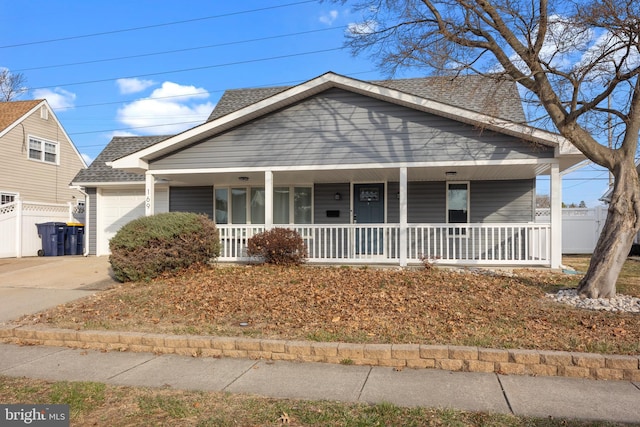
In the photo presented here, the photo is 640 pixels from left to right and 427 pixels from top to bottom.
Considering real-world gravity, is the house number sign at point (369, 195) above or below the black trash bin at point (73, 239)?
above

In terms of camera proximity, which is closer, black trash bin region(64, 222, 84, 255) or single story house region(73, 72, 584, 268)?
single story house region(73, 72, 584, 268)

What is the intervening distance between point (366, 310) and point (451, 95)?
8701 mm

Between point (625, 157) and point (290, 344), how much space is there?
6263 millimetres

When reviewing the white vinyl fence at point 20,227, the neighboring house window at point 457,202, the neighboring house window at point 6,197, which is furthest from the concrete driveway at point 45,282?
the neighboring house window at point 457,202

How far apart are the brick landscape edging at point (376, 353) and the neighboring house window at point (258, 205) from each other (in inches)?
333

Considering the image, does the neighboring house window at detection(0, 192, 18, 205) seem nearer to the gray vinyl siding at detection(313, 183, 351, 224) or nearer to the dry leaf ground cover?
the dry leaf ground cover

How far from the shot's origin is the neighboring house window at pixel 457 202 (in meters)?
13.1

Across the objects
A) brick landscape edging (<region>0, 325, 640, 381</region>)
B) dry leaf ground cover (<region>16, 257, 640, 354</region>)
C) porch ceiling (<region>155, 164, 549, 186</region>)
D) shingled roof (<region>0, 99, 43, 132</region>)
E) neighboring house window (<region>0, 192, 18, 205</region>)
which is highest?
shingled roof (<region>0, 99, 43, 132</region>)

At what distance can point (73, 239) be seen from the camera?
53.2 feet

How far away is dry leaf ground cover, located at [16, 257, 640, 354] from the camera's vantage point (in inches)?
217

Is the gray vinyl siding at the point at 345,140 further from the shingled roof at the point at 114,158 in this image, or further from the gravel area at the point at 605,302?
the gravel area at the point at 605,302

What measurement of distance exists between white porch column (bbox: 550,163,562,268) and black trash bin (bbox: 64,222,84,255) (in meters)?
15.5

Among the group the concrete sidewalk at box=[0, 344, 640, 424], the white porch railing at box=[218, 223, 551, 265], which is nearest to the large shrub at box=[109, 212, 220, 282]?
the white porch railing at box=[218, 223, 551, 265]

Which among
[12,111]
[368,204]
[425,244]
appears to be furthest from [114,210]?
[425,244]
